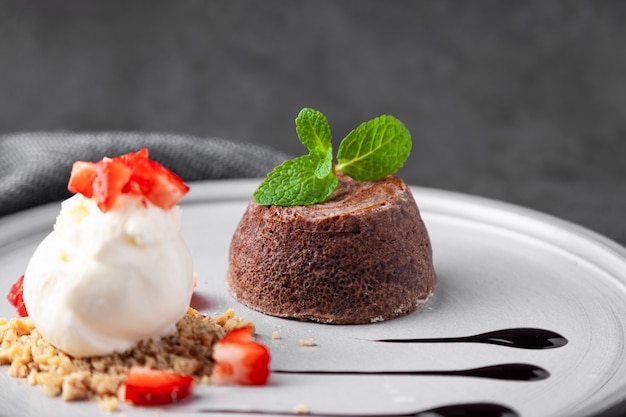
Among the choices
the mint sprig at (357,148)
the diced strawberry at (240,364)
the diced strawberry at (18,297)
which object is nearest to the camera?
the diced strawberry at (240,364)

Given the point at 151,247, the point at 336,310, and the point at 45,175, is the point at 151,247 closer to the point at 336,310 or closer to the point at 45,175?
the point at 336,310

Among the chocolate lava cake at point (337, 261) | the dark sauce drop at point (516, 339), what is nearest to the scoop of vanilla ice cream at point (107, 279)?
the chocolate lava cake at point (337, 261)

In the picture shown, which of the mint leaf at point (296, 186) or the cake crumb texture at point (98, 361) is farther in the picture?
the mint leaf at point (296, 186)

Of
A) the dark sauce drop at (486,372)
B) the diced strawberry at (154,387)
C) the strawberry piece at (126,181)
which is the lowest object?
the diced strawberry at (154,387)

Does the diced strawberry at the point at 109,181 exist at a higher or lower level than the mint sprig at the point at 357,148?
lower

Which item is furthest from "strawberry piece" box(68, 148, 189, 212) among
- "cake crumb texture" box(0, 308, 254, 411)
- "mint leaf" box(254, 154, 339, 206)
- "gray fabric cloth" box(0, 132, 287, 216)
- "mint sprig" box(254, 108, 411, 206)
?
"gray fabric cloth" box(0, 132, 287, 216)

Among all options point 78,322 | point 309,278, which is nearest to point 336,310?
point 309,278

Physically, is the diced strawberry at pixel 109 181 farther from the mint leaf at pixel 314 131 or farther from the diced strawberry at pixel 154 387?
the mint leaf at pixel 314 131
